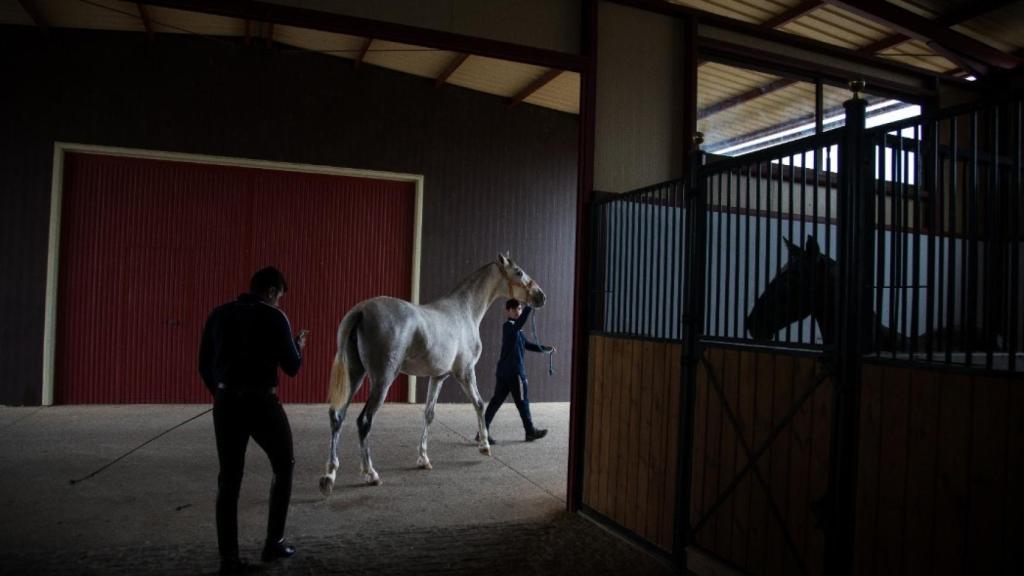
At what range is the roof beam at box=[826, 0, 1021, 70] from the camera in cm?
508

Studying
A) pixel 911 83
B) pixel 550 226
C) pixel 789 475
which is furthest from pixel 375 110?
pixel 789 475

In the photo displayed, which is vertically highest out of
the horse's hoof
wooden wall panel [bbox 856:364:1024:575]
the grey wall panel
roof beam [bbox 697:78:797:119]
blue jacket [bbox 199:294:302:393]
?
roof beam [bbox 697:78:797:119]

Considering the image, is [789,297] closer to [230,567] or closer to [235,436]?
[235,436]

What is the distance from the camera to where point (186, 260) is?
8539 mm

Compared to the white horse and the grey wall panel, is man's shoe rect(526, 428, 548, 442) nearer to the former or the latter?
the white horse

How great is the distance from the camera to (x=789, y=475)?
290 cm

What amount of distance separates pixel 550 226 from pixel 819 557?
24.9ft

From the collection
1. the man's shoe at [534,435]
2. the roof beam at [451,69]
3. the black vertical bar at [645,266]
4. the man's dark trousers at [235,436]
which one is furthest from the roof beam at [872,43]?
the man's dark trousers at [235,436]

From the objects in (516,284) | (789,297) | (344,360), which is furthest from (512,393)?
(789,297)

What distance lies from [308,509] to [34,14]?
6.55 m

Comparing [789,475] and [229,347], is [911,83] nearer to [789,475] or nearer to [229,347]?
[789,475]

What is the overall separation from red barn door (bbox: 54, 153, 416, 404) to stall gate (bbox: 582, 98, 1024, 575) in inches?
219

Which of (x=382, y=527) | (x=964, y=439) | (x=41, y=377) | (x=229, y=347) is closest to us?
(x=964, y=439)

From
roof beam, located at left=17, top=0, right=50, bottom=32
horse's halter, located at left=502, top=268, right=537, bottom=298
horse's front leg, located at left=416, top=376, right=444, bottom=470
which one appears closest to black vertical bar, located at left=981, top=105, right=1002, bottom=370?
horse's front leg, located at left=416, top=376, right=444, bottom=470
